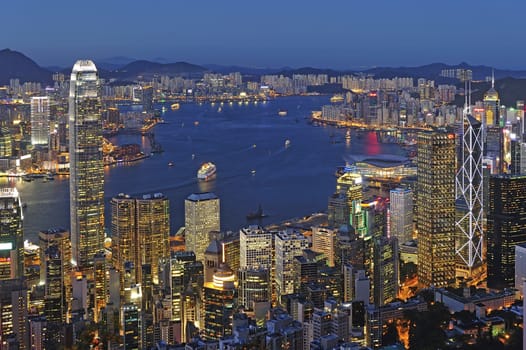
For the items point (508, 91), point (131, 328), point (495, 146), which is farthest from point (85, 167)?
point (508, 91)

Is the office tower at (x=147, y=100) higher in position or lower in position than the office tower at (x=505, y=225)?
higher

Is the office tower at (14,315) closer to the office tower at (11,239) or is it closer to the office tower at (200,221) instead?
the office tower at (11,239)

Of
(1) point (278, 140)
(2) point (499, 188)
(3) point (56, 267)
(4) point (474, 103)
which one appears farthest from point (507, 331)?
(1) point (278, 140)

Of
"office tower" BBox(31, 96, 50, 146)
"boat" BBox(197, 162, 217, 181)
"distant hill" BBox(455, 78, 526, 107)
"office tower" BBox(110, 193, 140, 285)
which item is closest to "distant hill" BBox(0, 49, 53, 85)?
"office tower" BBox(31, 96, 50, 146)

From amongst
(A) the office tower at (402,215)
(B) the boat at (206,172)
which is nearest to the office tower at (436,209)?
(A) the office tower at (402,215)

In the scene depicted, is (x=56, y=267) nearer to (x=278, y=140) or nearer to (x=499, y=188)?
(x=499, y=188)

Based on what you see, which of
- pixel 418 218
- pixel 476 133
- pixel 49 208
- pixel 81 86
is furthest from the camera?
pixel 81 86

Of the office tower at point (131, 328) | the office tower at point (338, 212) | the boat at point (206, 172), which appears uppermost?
the boat at point (206, 172)
